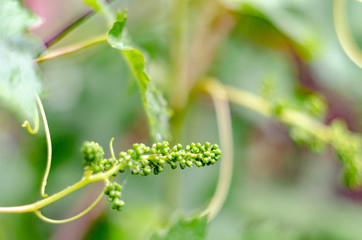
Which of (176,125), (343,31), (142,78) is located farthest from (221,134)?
(142,78)

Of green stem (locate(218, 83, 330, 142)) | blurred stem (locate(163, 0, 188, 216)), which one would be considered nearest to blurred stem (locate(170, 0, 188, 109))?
blurred stem (locate(163, 0, 188, 216))

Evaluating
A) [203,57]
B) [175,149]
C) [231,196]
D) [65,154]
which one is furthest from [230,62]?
[175,149]

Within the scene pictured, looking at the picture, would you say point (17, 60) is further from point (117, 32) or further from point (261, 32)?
point (261, 32)

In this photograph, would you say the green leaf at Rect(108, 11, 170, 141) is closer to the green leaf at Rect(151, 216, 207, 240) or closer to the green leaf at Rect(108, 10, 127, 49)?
the green leaf at Rect(108, 10, 127, 49)

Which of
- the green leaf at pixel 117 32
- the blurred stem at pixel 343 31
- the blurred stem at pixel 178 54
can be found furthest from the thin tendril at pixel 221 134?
the green leaf at pixel 117 32

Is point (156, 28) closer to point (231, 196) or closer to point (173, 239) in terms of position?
point (231, 196)
